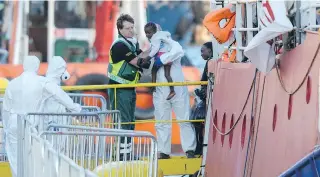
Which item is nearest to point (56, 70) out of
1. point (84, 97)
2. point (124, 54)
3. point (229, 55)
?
point (124, 54)

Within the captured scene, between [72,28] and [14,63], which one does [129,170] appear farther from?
[72,28]

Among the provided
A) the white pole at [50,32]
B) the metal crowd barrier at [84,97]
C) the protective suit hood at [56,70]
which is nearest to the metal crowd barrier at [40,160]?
the protective suit hood at [56,70]

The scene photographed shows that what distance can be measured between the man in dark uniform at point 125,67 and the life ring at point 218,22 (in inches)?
67.3

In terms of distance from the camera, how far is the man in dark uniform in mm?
12859

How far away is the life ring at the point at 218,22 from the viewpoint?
438 inches

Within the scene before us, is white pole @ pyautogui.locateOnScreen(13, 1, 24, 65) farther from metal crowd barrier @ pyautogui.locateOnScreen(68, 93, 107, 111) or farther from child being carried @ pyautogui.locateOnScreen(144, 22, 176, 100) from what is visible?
child being carried @ pyautogui.locateOnScreen(144, 22, 176, 100)

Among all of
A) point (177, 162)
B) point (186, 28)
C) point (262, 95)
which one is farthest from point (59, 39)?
point (262, 95)

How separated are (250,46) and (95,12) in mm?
21894

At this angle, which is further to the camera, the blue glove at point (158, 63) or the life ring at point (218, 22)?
the blue glove at point (158, 63)

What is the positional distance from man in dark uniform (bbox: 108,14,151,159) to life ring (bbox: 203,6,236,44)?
1.71 m

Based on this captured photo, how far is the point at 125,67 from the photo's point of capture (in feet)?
42.5

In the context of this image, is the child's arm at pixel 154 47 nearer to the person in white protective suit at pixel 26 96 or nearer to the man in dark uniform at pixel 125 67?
the man in dark uniform at pixel 125 67

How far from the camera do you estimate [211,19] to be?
1112 centimetres

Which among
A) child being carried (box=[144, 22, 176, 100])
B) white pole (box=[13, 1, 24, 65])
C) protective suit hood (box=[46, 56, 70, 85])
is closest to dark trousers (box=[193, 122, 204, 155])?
child being carried (box=[144, 22, 176, 100])
